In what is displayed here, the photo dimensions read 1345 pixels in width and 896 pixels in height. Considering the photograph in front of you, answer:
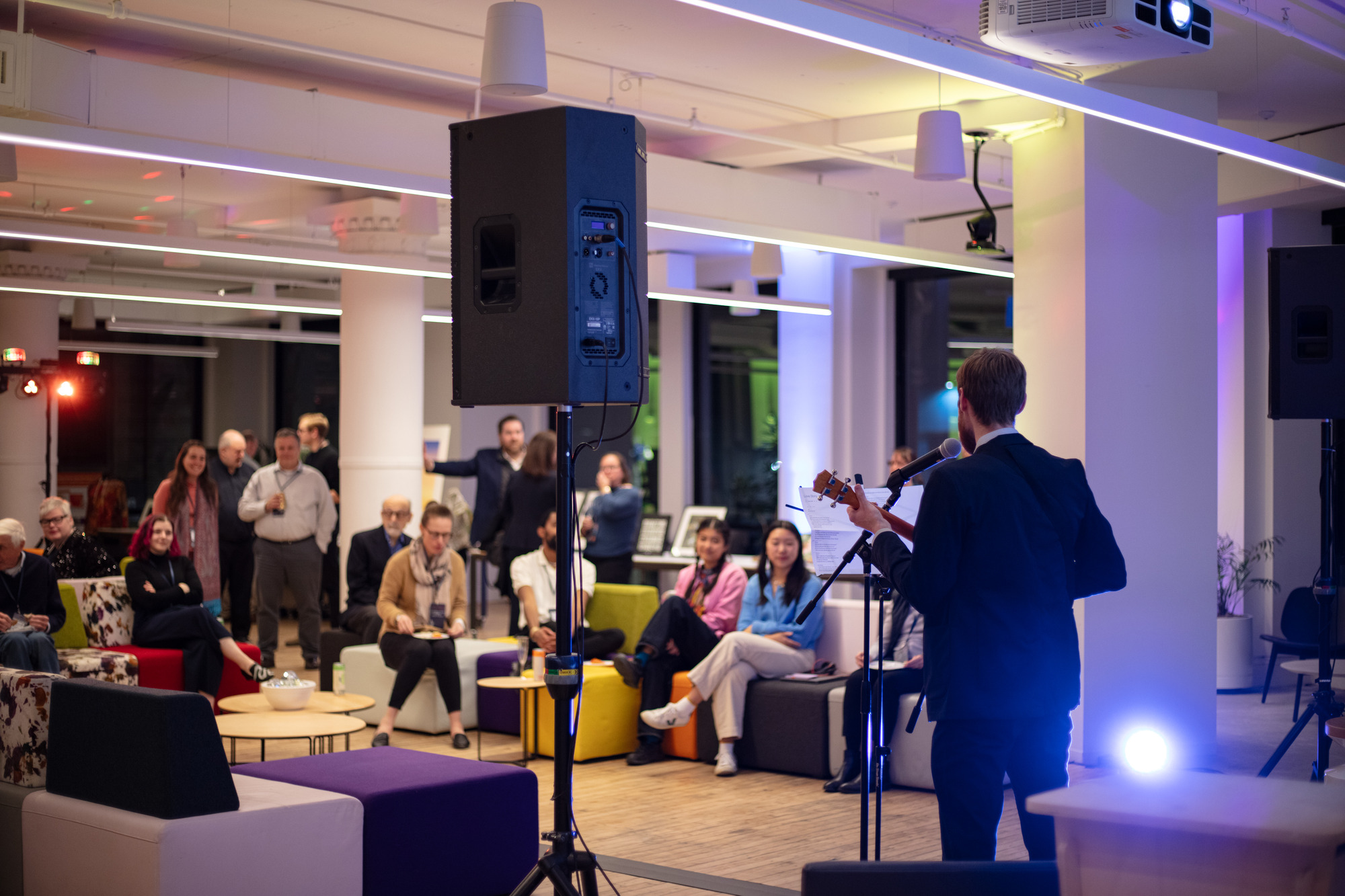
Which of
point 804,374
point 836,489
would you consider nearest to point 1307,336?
point 836,489

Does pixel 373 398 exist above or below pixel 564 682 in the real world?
above

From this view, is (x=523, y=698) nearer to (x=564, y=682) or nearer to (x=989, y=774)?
(x=564, y=682)

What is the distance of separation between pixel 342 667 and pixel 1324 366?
17.2 ft

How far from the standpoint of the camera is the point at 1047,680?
2908 millimetres

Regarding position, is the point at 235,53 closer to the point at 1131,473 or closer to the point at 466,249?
the point at 466,249

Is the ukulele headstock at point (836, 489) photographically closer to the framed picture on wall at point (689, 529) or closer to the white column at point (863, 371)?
the framed picture on wall at point (689, 529)

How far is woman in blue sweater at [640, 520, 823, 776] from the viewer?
6.54 meters

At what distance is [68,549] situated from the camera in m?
8.06

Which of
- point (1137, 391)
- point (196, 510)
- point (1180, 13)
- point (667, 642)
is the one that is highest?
point (1180, 13)

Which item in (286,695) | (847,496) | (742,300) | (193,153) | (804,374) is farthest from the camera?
(804,374)

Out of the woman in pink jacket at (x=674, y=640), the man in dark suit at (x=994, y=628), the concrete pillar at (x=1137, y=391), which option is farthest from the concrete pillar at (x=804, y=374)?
the man in dark suit at (x=994, y=628)

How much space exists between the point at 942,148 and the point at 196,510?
216 inches

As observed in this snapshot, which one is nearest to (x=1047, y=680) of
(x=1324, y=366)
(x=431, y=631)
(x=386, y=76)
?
(x=1324, y=366)

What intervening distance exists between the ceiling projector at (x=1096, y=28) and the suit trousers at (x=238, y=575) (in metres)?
7.19
